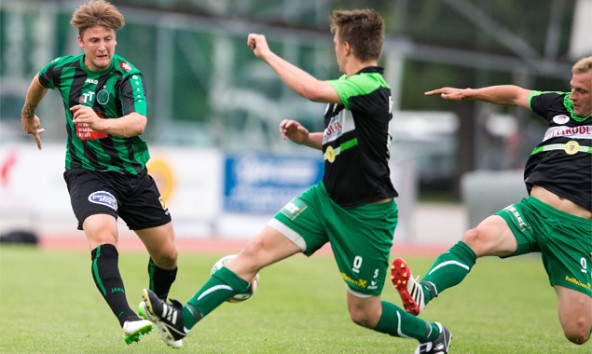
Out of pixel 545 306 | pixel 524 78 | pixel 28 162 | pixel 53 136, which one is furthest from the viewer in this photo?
pixel 524 78

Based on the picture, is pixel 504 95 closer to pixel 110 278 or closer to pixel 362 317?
pixel 362 317

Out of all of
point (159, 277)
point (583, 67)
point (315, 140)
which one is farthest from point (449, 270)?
point (159, 277)

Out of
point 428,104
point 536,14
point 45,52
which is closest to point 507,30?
point 536,14

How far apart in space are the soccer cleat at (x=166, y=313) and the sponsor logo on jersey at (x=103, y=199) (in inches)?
43.7

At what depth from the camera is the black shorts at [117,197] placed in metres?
7.25

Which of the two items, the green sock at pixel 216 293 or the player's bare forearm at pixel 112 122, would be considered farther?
the player's bare forearm at pixel 112 122

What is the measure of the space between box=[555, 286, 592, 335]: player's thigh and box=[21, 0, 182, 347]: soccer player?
2.97 meters

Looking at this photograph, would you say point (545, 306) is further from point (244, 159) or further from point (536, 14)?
point (536, 14)

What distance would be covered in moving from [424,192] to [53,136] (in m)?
22.6

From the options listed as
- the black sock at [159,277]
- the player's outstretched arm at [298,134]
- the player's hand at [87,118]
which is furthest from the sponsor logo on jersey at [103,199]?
the player's outstretched arm at [298,134]

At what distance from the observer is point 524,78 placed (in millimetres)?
28906

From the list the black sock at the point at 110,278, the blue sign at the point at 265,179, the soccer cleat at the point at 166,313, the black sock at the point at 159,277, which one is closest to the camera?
the soccer cleat at the point at 166,313

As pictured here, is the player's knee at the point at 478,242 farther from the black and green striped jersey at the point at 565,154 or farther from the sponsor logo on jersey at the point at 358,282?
the sponsor logo on jersey at the point at 358,282

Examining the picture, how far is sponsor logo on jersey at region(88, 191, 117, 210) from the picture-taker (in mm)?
7254
